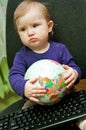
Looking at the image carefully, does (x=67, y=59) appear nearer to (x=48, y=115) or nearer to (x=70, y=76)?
(x=70, y=76)

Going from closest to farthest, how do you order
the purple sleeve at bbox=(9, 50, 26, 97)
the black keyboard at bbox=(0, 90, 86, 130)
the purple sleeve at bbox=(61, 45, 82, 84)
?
the black keyboard at bbox=(0, 90, 86, 130)
the purple sleeve at bbox=(9, 50, 26, 97)
the purple sleeve at bbox=(61, 45, 82, 84)

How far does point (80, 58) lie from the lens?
1.11m

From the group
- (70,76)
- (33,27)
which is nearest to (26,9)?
(33,27)

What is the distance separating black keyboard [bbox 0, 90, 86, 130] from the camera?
0.79 m

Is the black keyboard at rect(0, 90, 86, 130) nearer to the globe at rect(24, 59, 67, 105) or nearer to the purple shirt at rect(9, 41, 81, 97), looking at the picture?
the globe at rect(24, 59, 67, 105)

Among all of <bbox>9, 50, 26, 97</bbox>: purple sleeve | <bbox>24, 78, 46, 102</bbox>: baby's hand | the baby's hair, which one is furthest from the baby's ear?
<bbox>24, 78, 46, 102</bbox>: baby's hand

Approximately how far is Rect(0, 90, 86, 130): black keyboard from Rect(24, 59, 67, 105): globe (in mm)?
28

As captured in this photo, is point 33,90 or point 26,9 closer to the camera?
point 33,90

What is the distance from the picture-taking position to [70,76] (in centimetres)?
91

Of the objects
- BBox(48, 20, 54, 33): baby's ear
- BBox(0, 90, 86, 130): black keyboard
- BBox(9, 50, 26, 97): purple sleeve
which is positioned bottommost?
BBox(0, 90, 86, 130): black keyboard

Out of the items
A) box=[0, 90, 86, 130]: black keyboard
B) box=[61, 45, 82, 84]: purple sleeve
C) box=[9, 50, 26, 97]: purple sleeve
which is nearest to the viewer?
box=[0, 90, 86, 130]: black keyboard

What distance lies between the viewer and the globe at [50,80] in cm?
83

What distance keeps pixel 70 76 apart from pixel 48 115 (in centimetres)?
16

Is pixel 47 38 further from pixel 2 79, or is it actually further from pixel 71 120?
pixel 2 79
